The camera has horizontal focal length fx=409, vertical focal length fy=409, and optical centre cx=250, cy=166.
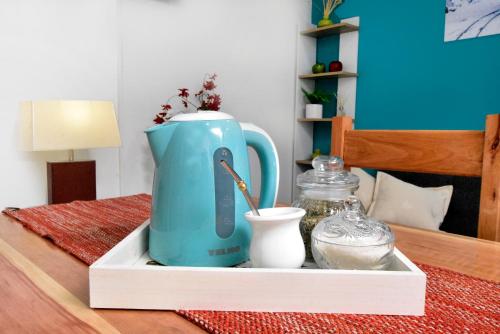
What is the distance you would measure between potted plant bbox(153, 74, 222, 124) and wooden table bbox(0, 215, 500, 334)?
1.77 m

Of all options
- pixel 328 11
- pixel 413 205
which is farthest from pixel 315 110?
pixel 413 205

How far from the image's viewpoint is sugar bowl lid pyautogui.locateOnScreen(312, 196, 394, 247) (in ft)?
1.55

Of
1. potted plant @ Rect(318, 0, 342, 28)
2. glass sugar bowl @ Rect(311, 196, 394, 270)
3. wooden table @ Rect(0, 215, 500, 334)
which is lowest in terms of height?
wooden table @ Rect(0, 215, 500, 334)

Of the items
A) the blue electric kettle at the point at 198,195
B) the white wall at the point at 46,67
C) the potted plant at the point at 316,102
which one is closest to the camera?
the blue electric kettle at the point at 198,195

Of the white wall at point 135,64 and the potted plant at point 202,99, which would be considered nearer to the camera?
the white wall at point 135,64

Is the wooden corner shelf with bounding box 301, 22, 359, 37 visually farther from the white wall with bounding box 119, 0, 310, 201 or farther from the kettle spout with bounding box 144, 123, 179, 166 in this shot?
the kettle spout with bounding box 144, 123, 179, 166

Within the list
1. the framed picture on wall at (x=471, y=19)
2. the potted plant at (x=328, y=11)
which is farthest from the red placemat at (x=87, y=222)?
the potted plant at (x=328, y=11)

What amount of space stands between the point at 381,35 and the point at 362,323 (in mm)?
2821

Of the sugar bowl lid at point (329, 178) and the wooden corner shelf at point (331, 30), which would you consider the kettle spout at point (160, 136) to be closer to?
the sugar bowl lid at point (329, 178)

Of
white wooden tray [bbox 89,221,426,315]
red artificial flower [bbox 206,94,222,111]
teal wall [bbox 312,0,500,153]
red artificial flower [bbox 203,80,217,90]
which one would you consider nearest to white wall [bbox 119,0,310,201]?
red artificial flower [bbox 203,80,217,90]

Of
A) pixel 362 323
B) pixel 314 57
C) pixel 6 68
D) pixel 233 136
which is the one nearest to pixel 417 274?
pixel 362 323

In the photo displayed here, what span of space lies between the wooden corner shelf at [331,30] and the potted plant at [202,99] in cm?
91

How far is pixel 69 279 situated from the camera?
0.56 metres

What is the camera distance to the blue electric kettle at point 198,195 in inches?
20.5
